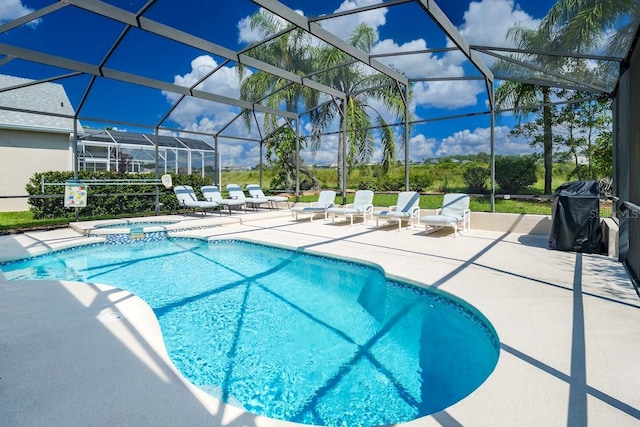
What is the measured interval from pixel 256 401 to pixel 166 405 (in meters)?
0.75

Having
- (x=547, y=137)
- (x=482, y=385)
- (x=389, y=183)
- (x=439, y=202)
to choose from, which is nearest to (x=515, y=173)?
(x=547, y=137)

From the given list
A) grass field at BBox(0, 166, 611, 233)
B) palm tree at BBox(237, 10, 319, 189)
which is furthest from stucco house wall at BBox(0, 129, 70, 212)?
palm tree at BBox(237, 10, 319, 189)

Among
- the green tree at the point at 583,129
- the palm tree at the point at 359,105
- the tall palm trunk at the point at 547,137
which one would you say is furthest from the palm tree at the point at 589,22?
the palm tree at the point at 359,105

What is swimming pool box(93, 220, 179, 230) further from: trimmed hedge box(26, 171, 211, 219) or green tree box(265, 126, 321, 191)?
green tree box(265, 126, 321, 191)

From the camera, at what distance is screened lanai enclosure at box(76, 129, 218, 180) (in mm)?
15820

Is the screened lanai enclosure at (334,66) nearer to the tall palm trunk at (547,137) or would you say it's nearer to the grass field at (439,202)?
the tall palm trunk at (547,137)

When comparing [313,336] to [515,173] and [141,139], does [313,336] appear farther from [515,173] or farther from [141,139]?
[141,139]

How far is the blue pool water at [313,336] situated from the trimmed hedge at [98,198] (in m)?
4.49

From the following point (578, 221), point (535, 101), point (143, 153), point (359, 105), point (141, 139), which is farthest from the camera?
point (143, 153)

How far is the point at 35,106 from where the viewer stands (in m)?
13.1

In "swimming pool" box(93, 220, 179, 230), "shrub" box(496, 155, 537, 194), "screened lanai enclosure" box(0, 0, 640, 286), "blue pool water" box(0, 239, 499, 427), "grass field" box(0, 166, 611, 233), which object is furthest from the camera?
"shrub" box(496, 155, 537, 194)

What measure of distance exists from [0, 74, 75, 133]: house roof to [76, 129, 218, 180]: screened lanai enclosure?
5.32ft

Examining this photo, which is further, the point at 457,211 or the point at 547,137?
the point at 547,137

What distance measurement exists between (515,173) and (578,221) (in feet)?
17.3
